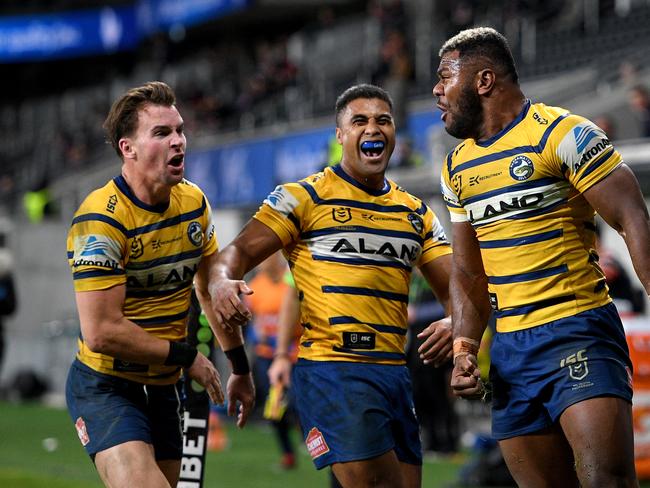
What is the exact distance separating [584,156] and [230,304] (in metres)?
1.68

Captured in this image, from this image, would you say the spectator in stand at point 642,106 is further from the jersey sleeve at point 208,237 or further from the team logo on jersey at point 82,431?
the team logo on jersey at point 82,431

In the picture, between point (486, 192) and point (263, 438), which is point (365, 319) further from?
point (263, 438)

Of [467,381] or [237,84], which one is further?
[237,84]

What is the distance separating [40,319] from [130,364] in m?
16.4

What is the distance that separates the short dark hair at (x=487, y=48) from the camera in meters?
5.52

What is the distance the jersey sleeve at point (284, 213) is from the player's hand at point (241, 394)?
0.79 meters

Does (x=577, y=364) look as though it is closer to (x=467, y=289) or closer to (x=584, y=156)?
(x=467, y=289)

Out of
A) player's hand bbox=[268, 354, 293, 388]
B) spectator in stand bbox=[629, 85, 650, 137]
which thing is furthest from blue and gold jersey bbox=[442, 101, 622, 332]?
spectator in stand bbox=[629, 85, 650, 137]

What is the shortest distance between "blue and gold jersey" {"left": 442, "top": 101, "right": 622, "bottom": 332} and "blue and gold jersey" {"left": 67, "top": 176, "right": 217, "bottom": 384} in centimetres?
162

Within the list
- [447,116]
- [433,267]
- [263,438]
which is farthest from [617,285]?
[263,438]

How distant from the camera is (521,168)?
5.30 m

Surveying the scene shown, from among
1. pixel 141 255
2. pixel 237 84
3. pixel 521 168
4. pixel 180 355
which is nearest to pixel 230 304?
pixel 180 355

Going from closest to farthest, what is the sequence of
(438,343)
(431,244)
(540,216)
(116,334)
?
(540,216)
(116,334)
(438,343)
(431,244)

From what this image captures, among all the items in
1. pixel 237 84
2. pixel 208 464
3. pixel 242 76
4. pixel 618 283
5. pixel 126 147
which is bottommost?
pixel 208 464
